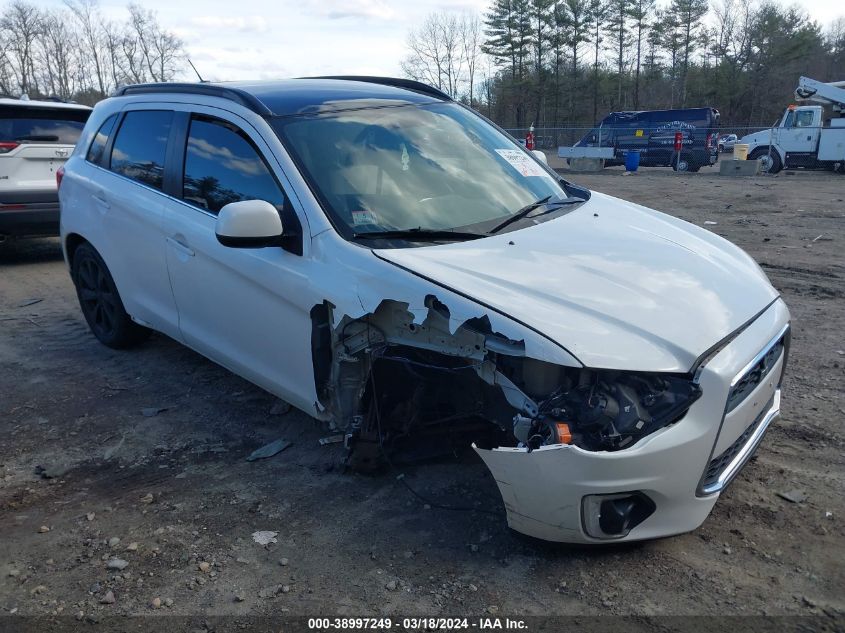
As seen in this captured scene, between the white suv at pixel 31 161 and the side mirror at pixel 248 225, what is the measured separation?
6.06 metres

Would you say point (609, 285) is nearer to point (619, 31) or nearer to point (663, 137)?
point (663, 137)

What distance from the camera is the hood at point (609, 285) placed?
2.63 meters

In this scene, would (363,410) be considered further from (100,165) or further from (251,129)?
(100,165)

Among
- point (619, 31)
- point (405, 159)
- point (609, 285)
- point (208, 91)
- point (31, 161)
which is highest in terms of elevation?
point (619, 31)

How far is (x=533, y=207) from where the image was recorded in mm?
3920

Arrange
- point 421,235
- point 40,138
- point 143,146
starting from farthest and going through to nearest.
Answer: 1. point 40,138
2. point 143,146
3. point 421,235

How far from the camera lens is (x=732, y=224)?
36.2 feet

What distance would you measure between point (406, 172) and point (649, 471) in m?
2.01

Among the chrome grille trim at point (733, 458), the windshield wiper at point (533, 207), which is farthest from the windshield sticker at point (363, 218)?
the chrome grille trim at point (733, 458)

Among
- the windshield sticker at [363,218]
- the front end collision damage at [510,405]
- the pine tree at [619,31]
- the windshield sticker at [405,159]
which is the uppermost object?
the pine tree at [619,31]

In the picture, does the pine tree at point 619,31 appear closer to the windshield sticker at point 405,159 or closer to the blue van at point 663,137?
the blue van at point 663,137

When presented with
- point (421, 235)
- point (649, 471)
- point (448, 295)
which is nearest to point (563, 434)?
point (649, 471)

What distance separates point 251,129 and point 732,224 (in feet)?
30.4

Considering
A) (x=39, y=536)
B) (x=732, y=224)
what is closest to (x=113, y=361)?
(x=39, y=536)
